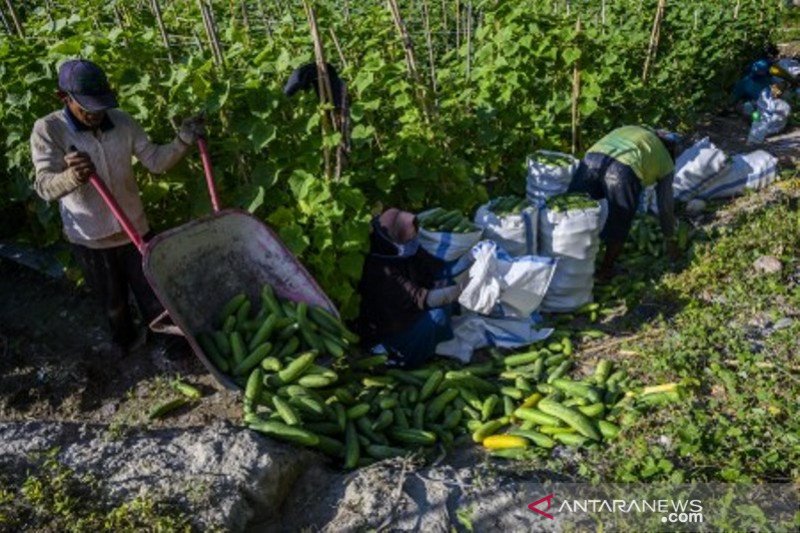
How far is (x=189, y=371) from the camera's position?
5566 millimetres

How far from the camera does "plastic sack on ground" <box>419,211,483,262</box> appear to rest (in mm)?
5781

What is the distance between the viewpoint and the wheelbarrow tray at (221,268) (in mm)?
4906

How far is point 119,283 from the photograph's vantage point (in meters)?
5.55

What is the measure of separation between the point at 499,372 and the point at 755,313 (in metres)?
2.05

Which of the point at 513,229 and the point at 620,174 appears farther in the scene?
the point at 620,174

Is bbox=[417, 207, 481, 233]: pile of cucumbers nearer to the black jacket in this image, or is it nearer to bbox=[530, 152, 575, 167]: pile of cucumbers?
the black jacket

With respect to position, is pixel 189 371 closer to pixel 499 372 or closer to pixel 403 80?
pixel 499 372

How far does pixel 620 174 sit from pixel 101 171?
4.22 m

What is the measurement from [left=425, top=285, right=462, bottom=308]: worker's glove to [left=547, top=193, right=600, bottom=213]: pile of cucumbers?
1.34 meters

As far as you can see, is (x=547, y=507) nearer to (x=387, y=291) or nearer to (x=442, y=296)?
(x=442, y=296)

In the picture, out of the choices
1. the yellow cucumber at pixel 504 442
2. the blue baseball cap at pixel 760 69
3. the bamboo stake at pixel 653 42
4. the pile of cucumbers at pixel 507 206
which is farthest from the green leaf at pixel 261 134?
the blue baseball cap at pixel 760 69

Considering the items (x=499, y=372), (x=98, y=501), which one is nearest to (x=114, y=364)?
(x=98, y=501)

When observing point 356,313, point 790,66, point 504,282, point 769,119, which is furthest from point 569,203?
point 790,66

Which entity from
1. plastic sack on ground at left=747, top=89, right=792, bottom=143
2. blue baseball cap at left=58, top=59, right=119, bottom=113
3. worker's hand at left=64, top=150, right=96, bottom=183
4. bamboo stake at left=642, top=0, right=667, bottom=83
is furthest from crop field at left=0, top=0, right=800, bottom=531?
plastic sack on ground at left=747, top=89, right=792, bottom=143
